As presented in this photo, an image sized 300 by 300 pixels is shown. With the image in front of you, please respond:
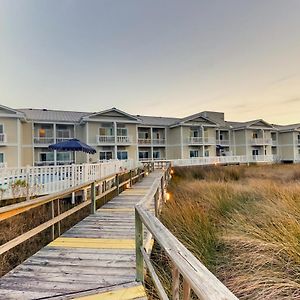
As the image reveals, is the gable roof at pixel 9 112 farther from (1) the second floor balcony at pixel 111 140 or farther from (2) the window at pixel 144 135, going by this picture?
(2) the window at pixel 144 135

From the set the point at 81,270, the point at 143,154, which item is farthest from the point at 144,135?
the point at 81,270

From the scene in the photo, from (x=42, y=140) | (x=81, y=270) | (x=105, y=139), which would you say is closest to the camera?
(x=81, y=270)

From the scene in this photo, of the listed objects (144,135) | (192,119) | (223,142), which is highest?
(192,119)

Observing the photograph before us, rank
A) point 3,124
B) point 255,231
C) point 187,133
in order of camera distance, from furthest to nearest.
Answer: point 187,133, point 3,124, point 255,231

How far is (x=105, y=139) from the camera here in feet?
95.3

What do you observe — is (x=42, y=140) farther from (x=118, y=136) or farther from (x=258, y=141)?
(x=258, y=141)

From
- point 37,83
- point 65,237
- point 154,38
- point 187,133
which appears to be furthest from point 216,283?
point 187,133

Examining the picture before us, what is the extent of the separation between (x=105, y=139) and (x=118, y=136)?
1575 mm

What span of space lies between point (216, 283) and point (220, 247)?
3356 mm

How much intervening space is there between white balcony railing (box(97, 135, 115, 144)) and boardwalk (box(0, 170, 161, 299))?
934 inches

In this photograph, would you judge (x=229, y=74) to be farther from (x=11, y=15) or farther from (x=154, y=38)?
(x=11, y=15)

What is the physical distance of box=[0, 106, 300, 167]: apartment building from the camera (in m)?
24.4

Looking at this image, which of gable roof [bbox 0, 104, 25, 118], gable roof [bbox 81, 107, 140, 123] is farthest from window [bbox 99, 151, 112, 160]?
gable roof [bbox 0, 104, 25, 118]

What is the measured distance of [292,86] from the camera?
24359 millimetres
